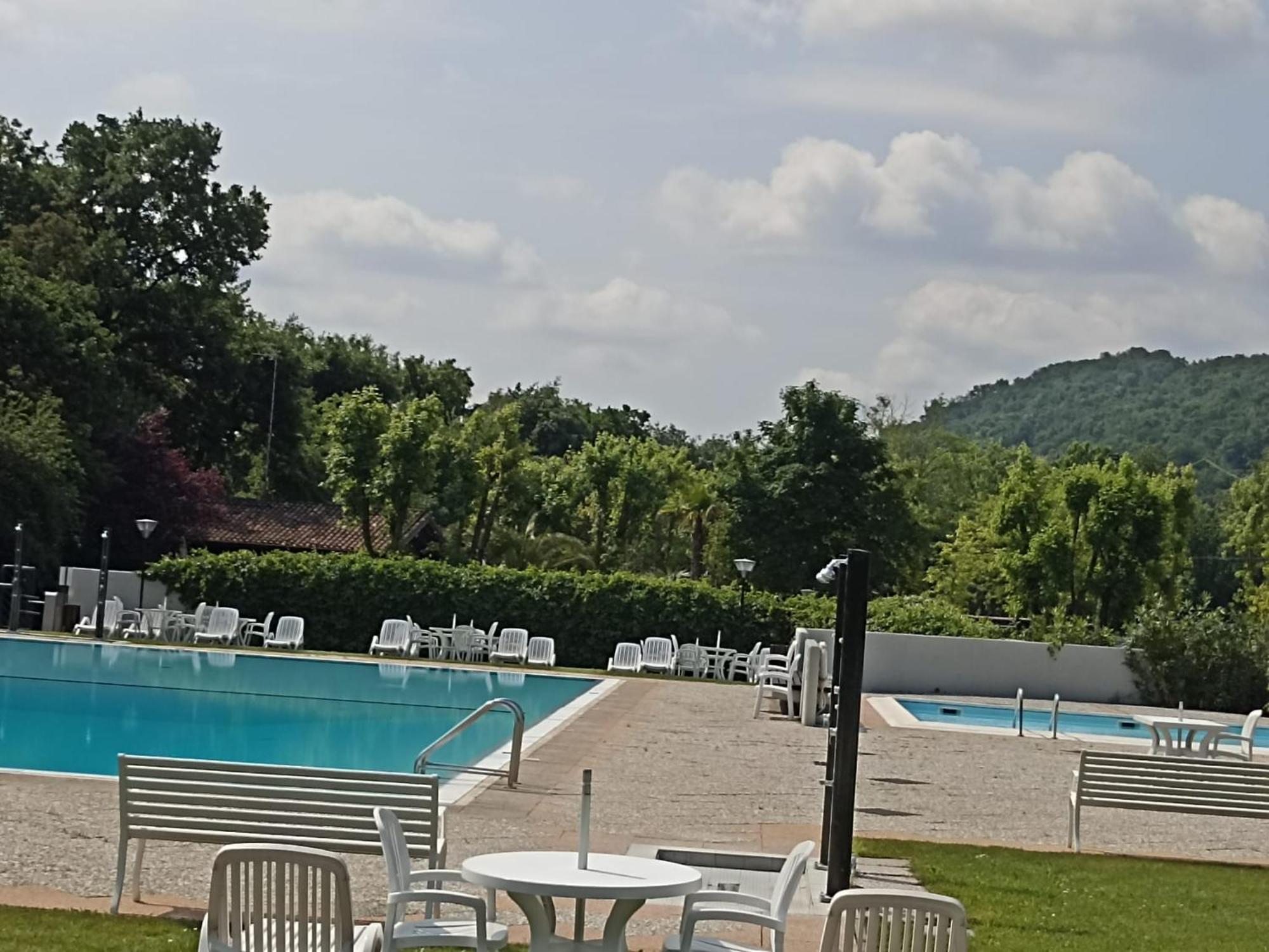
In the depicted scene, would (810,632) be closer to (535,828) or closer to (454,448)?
(454,448)

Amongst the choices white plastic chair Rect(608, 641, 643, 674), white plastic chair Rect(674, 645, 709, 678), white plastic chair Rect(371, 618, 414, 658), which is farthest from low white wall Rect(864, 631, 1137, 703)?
white plastic chair Rect(371, 618, 414, 658)

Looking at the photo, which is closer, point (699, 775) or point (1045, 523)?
point (699, 775)

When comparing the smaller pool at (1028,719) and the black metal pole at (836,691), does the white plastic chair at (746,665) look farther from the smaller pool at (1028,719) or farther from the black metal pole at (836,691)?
the black metal pole at (836,691)

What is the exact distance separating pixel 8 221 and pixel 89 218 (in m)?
2.33

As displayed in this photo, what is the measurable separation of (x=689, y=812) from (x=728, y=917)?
6.27 metres

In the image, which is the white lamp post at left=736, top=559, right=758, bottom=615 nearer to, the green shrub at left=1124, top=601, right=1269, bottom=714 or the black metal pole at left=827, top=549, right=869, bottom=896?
the green shrub at left=1124, top=601, right=1269, bottom=714

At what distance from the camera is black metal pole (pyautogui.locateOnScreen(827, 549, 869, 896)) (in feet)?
31.1

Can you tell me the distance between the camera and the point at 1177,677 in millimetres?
30609

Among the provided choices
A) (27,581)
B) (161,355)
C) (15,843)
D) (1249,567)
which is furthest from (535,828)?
(1249,567)

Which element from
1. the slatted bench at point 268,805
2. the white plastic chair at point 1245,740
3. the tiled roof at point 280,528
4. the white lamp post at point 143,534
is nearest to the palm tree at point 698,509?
the tiled roof at point 280,528

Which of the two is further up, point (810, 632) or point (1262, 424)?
point (1262, 424)

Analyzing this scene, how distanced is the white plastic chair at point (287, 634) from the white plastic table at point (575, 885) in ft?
88.7

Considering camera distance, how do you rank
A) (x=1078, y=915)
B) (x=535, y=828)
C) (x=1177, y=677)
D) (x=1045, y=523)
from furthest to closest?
(x=1045, y=523), (x=1177, y=677), (x=535, y=828), (x=1078, y=915)

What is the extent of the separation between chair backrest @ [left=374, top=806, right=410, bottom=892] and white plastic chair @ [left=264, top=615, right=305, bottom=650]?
1044 inches
